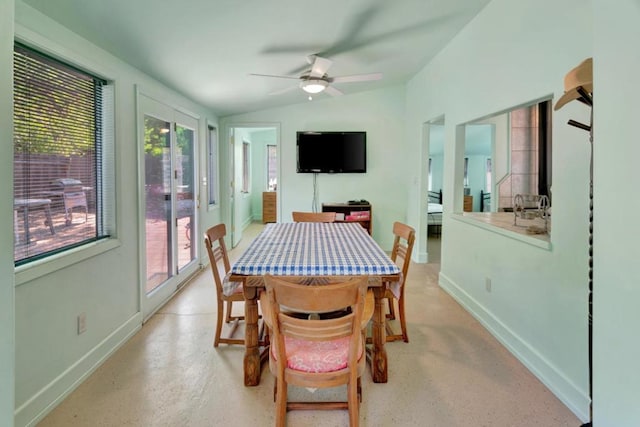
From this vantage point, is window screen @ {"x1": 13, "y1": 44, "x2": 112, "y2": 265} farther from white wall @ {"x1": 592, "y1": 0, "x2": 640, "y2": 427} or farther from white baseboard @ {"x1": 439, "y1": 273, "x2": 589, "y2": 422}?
white baseboard @ {"x1": 439, "y1": 273, "x2": 589, "y2": 422}

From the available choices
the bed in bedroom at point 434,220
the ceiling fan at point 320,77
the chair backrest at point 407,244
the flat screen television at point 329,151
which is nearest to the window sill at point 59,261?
the ceiling fan at point 320,77

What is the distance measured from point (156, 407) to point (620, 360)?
207cm

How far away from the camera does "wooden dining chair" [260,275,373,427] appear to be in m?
1.45

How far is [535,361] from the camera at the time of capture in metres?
2.27

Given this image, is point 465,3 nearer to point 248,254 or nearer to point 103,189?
point 248,254

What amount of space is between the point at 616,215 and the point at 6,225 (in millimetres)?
1681

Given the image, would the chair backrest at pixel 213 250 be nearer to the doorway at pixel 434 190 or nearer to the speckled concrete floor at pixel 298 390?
the speckled concrete floor at pixel 298 390

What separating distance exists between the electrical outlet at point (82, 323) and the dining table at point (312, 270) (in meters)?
0.86

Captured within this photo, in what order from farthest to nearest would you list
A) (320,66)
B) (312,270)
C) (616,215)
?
(320,66), (312,270), (616,215)

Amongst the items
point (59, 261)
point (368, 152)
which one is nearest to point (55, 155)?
point (59, 261)

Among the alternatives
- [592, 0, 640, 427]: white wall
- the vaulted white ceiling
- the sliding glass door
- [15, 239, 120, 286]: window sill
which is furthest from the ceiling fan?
[592, 0, 640, 427]: white wall

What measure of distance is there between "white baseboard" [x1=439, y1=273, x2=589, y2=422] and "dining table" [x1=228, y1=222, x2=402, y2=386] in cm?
98

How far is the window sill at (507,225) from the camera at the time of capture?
2297mm

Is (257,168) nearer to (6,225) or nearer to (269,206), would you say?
(269,206)
